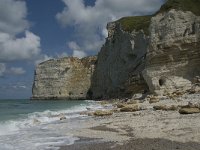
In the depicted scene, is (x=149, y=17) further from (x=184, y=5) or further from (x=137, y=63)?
(x=184, y=5)

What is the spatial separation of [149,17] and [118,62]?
1023 centimetres

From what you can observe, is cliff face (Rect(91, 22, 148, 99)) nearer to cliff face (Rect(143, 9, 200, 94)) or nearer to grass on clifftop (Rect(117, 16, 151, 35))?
grass on clifftop (Rect(117, 16, 151, 35))

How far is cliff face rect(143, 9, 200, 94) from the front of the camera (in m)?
38.0

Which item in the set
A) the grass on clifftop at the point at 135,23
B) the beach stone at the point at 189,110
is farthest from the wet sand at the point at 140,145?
the grass on clifftop at the point at 135,23

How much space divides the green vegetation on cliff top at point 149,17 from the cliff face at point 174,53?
3.30 metres

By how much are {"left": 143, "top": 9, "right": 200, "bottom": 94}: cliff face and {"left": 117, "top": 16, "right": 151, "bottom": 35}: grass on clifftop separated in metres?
17.8

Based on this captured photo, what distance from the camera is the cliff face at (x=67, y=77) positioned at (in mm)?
89125

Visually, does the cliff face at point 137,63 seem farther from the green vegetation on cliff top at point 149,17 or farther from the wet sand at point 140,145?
the wet sand at point 140,145

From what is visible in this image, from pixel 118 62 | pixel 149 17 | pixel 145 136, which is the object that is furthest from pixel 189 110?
pixel 118 62

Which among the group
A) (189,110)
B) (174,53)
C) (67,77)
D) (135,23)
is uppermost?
(135,23)

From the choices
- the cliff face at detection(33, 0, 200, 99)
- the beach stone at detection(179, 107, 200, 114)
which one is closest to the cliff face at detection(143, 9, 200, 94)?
the cliff face at detection(33, 0, 200, 99)

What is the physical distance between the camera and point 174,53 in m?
39.3

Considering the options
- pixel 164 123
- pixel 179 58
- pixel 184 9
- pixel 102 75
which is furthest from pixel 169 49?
pixel 102 75

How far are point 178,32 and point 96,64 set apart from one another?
48.9 m
